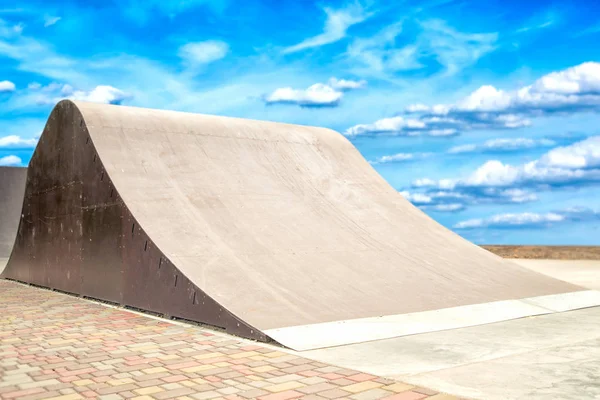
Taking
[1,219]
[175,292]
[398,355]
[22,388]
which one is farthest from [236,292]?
[1,219]

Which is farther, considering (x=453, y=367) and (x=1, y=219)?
(x=1, y=219)

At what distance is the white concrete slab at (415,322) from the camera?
15.7 feet

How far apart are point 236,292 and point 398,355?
1.96m

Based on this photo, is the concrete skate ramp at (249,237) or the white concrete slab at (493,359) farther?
the concrete skate ramp at (249,237)

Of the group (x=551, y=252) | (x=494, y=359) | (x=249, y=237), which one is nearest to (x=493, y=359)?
(x=494, y=359)

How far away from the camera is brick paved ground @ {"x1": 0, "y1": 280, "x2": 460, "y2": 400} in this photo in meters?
3.44

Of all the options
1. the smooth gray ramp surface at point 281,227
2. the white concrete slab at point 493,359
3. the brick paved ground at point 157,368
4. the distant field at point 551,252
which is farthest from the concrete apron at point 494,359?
the distant field at point 551,252

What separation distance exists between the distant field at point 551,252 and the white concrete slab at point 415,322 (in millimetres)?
8314

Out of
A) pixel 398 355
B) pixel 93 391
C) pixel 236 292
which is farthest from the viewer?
pixel 236 292

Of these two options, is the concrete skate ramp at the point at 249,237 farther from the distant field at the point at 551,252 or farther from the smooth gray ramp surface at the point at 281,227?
the distant field at the point at 551,252

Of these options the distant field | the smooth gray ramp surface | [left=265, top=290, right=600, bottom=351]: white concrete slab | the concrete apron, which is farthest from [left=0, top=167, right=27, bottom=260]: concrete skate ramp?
the concrete apron

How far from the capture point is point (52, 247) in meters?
9.88

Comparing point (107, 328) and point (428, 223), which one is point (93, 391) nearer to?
point (107, 328)

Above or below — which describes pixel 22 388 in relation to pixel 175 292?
below
